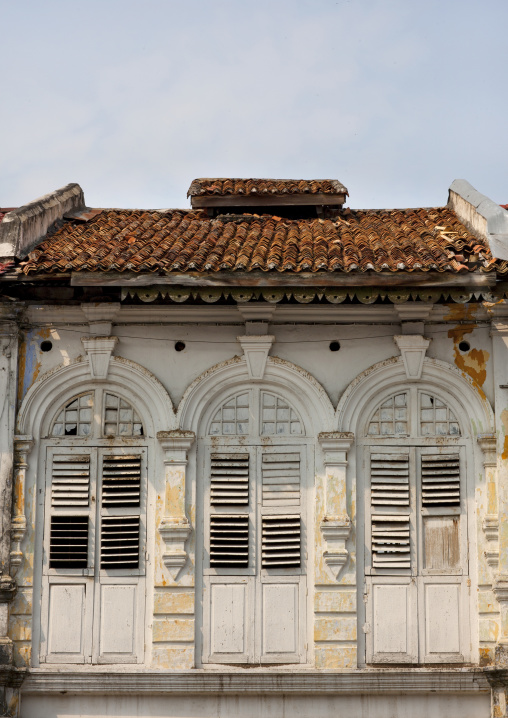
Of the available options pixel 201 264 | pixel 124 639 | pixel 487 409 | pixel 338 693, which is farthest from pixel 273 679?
pixel 201 264

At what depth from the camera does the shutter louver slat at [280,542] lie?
11.9 metres

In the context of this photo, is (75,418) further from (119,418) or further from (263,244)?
(263,244)

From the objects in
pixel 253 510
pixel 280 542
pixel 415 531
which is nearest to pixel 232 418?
pixel 253 510

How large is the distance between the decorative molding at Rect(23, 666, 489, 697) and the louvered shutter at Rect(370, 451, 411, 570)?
1171 millimetres

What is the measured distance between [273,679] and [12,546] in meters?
3.17

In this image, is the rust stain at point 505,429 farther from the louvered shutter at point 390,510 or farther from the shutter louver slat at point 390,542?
the shutter louver slat at point 390,542

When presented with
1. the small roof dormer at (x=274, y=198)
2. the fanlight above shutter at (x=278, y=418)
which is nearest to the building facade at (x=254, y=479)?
the fanlight above shutter at (x=278, y=418)

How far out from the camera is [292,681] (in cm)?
1153

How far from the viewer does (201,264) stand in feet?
38.8

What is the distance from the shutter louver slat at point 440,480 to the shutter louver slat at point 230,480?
199 centimetres

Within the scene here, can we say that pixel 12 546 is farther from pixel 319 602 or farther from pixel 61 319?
pixel 319 602

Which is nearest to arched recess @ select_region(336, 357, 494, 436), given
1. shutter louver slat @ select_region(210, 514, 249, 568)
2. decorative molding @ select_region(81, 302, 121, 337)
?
shutter louver slat @ select_region(210, 514, 249, 568)

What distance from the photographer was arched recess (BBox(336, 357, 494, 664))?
11.7 metres

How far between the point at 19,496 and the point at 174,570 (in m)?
1.90
